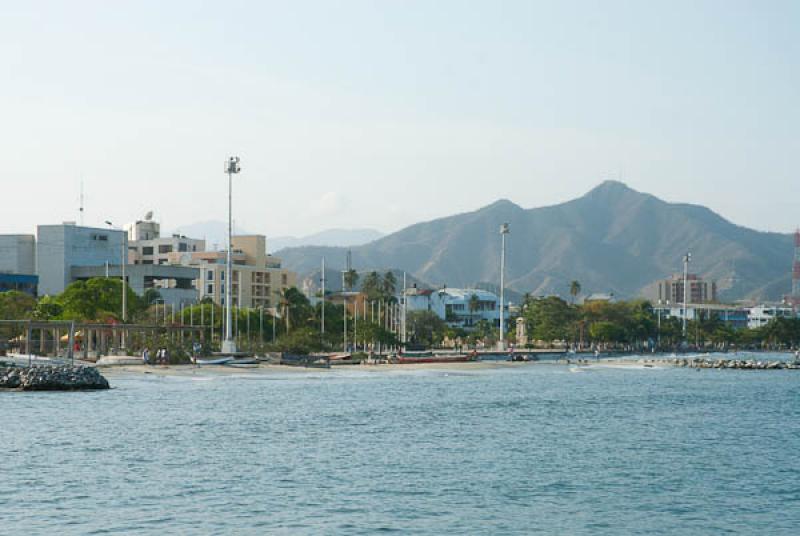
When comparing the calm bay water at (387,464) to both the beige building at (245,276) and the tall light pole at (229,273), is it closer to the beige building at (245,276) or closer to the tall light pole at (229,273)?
the tall light pole at (229,273)

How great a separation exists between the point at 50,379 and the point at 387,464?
36732 millimetres

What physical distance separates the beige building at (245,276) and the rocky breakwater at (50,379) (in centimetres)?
9556

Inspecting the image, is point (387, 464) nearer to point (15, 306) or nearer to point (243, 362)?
point (243, 362)

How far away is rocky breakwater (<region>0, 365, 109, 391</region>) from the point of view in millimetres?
71062

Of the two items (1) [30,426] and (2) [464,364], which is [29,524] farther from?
(2) [464,364]

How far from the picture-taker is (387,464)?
41.5 m

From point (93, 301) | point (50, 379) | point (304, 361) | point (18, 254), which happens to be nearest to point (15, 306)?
point (93, 301)

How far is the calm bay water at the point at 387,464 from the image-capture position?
101ft

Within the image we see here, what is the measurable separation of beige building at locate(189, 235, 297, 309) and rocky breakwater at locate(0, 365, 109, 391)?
95563 mm

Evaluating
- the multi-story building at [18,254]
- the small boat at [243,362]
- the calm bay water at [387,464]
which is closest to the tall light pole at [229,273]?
the small boat at [243,362]

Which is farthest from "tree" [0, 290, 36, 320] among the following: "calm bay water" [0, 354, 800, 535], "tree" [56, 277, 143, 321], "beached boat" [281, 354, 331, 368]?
"calm bay water" [0, 354, 800, 535]

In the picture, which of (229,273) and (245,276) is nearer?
(229,273)

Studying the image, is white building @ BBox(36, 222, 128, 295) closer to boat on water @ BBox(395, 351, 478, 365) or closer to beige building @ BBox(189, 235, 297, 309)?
beige building @ BBox(189, 235, 297, 309)

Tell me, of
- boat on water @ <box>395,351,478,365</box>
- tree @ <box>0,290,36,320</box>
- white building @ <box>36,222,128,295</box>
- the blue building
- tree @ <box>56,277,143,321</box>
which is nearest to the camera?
tree @ <box>0,290,36,320</box>
